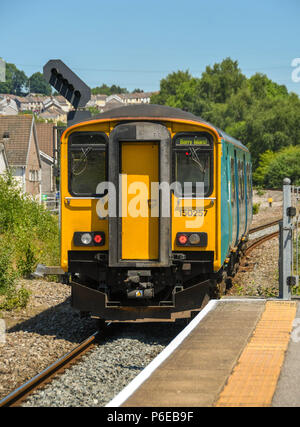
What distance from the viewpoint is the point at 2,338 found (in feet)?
35.1

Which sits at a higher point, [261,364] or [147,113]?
[147,113]

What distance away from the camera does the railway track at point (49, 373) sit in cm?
743

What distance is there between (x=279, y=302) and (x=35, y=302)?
5.46 m

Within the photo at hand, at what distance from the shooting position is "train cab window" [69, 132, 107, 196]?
10.5 metres

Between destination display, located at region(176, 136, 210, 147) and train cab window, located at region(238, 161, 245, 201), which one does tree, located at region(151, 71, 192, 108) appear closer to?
train cab window, located at region(238, 161, 245, 201)

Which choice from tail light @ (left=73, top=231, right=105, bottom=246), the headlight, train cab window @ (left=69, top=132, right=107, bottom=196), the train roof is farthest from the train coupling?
the train roof

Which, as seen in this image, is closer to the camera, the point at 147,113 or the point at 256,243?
the point at 147,113

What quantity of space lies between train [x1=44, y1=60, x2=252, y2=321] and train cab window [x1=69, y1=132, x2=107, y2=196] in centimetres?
2

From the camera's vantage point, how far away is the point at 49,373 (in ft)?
28.2

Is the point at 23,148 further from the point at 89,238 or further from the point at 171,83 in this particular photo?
the point at 171,83

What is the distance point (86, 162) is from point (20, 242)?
32.5 ft

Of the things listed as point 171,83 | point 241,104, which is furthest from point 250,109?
point 171,83

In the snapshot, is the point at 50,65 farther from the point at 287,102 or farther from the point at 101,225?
the point at 287,102
